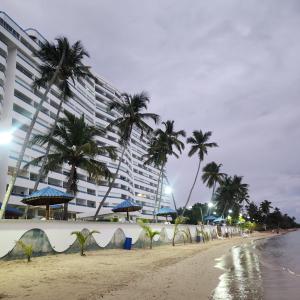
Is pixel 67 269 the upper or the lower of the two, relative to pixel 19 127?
lower

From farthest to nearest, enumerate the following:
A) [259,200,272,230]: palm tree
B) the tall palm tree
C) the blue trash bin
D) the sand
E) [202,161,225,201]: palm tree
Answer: [259,200,272,230]: palm tree → [202,161,225,201]: palm tree → the tall palm tree → the blue trash bin → the sand

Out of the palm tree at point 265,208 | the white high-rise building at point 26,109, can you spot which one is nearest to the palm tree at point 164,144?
the white high-rise building at point 26,109

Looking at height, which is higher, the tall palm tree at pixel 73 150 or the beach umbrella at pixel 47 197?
the tall palm tree at pixel 73 150

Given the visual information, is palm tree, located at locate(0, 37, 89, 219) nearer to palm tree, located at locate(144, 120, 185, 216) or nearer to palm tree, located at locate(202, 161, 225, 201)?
palm tree, located at locate(144, 120, 185, 216)

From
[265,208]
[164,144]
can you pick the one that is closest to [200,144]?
[164,144]

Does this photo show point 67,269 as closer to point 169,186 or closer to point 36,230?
point 36,230

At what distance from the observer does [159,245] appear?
30.7m

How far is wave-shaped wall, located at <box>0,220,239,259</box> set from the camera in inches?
590

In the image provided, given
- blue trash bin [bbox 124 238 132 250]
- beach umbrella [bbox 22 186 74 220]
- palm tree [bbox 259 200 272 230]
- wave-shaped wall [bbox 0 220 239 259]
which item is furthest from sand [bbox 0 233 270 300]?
palm tree [bbox 259 200 272 230]

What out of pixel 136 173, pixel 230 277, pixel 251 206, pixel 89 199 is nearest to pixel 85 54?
pixel 230 277

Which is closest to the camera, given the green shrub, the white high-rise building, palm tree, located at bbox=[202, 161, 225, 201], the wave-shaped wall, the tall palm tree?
the wave-shaped wall

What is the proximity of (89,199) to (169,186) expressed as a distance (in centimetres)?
2815

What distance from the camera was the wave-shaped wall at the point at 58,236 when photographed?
15.0 metres

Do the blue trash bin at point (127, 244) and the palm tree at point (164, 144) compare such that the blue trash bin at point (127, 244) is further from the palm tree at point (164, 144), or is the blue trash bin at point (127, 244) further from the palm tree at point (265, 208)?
the palm tree at point (265, 208)
